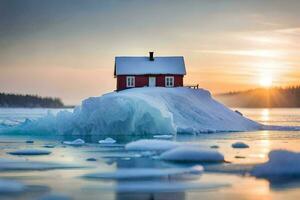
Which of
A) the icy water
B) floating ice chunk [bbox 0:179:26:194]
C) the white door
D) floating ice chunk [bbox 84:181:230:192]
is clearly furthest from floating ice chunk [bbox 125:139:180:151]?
the white door

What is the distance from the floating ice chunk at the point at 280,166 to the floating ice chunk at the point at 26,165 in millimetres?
7306

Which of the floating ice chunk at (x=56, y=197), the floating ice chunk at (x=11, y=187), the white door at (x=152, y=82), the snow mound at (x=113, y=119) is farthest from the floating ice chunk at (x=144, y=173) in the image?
the white door at (x=152, y=82)

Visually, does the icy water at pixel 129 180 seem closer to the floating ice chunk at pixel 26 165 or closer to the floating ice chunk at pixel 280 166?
the floating ice chunk at pixel 26 165

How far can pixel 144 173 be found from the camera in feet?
Result: 69.2

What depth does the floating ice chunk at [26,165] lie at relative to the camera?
2267 centimetres

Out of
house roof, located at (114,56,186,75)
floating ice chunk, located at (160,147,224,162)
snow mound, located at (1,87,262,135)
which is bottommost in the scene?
floating ice chunk, located at (160,147,224,162)

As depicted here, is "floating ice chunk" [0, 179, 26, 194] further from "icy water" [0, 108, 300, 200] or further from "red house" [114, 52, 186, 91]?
"red house" [114, 52, 186, 91]

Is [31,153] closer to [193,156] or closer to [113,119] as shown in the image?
[193,156]

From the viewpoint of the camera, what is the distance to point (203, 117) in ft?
174

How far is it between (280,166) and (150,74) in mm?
41507

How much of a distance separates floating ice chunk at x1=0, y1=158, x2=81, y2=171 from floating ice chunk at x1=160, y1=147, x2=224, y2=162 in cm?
476

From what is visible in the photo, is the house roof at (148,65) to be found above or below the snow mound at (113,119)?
above

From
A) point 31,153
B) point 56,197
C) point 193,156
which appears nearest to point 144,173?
point 193,156

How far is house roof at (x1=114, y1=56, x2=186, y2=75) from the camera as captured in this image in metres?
62.5
